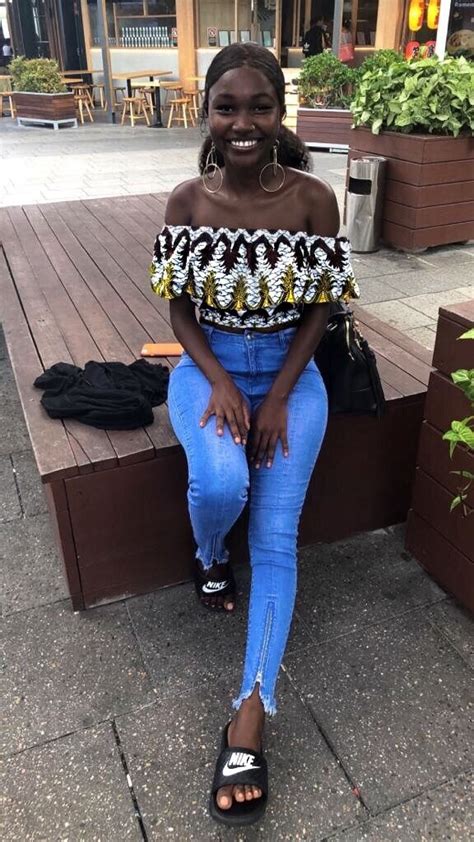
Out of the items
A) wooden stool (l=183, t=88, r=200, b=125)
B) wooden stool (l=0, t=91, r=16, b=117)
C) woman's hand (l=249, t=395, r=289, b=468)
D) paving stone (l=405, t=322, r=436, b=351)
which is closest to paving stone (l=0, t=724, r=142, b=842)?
woman's hand (l=249, t=395, r=289, b=468)

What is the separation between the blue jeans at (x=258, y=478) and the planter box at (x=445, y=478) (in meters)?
0.40

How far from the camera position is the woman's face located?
6.14 feet

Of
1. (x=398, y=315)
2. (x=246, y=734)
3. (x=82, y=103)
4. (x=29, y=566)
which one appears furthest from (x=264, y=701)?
(x=82, y=103)

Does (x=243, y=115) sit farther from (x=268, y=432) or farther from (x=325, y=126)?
(x=325, y=126)

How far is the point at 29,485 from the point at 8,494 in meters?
0.10

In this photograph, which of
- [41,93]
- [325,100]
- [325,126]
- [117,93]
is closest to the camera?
[325,100]

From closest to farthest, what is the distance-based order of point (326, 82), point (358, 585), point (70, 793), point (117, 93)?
1. point (70, 793)
2. point (358, 585)
3. point (326, 82)
4. point (117, 93)

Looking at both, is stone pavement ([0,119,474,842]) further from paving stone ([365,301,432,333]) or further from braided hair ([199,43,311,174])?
paving stone ([365,301,432,333])

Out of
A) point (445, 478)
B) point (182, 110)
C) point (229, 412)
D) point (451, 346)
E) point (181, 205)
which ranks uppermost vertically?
point (181, 205)

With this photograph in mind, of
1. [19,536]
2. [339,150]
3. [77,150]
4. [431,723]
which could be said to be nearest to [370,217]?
[19,536]

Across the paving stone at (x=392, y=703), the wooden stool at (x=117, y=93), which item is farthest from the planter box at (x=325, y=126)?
the paving stone at (x=392, y=703)

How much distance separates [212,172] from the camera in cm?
215

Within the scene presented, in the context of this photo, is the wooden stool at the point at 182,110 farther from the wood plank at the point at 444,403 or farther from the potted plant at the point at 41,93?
the wood plank at the point at 444,403

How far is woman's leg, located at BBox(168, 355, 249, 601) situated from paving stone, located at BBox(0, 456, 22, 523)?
3.56 ft
